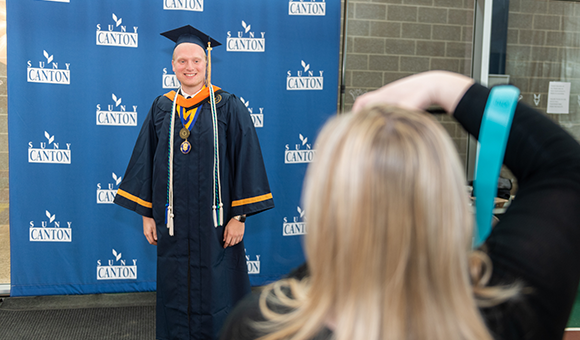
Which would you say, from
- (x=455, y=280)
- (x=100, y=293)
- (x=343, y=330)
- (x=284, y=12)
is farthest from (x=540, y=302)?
(x=100, y=293)

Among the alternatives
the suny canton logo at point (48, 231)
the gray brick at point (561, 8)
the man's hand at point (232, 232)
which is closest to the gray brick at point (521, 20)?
the gray brick at point (561, 8)

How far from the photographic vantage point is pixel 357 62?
424 centimetres

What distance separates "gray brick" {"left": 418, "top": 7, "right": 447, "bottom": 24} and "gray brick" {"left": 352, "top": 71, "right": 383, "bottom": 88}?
2.29 ft

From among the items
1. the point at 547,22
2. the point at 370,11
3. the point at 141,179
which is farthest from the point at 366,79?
the point at 141,179

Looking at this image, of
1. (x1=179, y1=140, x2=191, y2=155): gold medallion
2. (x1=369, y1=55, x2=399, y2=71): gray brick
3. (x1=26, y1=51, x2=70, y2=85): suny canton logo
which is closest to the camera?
(x1=179, y1=140, x2=191, y2=155): gold medallion

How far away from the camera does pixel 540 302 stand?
53 centimetres

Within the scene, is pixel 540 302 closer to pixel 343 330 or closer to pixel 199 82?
pixel 343 330

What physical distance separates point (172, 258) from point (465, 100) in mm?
2071

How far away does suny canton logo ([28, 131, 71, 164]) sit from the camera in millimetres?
3039

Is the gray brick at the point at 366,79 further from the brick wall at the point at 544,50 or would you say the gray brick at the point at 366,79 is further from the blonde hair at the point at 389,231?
the blonde hair at the point at 389,231

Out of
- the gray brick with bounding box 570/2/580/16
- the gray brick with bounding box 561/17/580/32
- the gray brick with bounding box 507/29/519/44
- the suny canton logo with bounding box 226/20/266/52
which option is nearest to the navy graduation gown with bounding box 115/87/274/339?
the suny canton logo with bounding box 226/20/266/52

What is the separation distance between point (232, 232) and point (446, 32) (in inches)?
127

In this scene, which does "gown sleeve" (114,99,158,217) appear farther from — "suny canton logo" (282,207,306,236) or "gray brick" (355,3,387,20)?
"gray brick" (355,3,387,20)

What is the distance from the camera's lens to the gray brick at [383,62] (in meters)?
4.26
